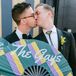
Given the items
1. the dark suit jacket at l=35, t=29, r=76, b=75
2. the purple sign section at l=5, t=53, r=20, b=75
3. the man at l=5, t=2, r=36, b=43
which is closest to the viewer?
the purple sign section at l=5, t=53, r=20, b=75

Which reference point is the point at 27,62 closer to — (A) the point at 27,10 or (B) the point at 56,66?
(B) the point at 56,66

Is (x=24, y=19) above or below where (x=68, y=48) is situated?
above

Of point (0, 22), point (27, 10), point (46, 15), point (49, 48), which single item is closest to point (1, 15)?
point (0, 22)

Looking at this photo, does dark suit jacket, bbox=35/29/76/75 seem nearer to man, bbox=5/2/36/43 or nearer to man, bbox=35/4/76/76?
man, bbox=35/4/76/76

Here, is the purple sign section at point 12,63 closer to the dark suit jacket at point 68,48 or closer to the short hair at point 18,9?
the dark suit jacket at point 68,48

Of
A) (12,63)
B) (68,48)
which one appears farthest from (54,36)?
(12,63)

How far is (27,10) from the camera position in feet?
5.63

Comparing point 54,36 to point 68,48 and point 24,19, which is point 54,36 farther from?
point 24,19

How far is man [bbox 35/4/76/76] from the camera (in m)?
1.54

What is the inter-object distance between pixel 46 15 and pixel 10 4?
0.59 m

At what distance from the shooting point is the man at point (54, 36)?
154cm

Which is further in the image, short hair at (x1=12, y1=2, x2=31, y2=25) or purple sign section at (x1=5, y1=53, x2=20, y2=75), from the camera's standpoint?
short hair at (x1=12, y1=2, x2=31, y2=25)

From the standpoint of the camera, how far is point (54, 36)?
1564 millimetres

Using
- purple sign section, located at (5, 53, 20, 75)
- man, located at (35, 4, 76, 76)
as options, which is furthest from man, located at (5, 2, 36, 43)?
purple sign section, located at (5, 53, 20, 75)
